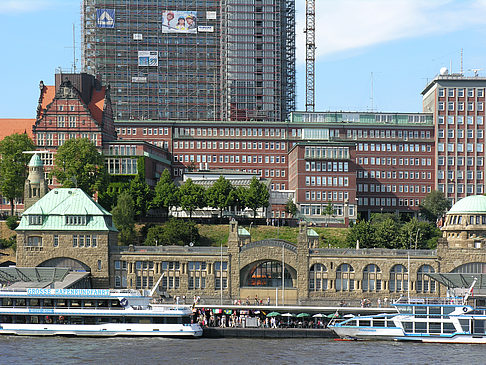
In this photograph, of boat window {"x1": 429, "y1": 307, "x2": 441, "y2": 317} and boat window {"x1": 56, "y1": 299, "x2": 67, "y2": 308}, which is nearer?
boat window {"x1": 429, "y1": 307, "x2": 441, "y2": 317}

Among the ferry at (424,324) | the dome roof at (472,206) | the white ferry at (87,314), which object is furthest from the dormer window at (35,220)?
the dome roof at (472,206)

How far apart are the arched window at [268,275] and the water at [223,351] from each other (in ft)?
78.9

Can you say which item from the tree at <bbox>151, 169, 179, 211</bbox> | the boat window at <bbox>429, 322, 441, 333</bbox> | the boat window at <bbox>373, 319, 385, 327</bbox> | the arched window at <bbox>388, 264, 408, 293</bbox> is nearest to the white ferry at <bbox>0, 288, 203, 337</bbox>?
the boat window at <bbox>373, 319, 385, 327</bbox>

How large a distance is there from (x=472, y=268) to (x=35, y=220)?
59761mm

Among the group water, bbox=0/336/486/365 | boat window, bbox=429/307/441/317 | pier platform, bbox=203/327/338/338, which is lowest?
water, bbox=0/336/486/365

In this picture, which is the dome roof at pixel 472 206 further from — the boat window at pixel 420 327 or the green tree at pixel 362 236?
the green tree at pixel 362 236

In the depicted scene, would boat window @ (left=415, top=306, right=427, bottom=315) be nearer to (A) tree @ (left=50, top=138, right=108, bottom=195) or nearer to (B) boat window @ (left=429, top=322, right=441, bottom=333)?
(B) boat window @ (left=429, top=322, right=441, bottom=333)

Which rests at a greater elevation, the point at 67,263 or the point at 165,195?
the point at 165,195

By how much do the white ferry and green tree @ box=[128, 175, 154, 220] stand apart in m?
62.3

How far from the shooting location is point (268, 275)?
463 feet

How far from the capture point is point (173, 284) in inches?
5359

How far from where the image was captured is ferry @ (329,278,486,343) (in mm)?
115000

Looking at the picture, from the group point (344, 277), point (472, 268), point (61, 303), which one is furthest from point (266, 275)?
point (61, 303)

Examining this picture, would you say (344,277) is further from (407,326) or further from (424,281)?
(407,326)
